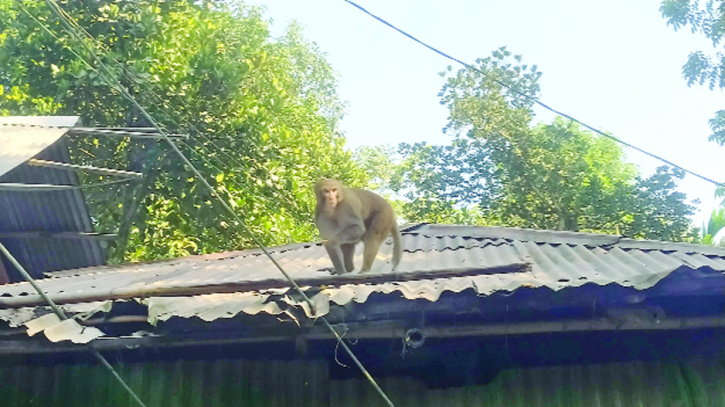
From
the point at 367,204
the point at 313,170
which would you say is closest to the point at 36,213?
the point at 367,204

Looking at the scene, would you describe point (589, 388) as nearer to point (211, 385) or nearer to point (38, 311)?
point (211, 385)

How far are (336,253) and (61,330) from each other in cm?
267

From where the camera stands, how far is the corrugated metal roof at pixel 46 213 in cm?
762

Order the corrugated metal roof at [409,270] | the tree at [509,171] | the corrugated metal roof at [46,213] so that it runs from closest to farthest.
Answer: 1. the corrugated metal roof at [409,270]
2. the corrugated metal roof at [46,213]
3. the tree at [509,171]

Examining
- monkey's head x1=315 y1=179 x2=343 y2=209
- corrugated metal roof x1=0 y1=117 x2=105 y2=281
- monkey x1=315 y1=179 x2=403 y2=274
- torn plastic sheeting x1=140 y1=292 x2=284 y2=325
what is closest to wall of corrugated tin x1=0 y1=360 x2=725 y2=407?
torn plastic sheeting x1=140 y1=292 x2=284 y2=325

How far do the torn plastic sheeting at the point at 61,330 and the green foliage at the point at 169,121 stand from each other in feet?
31.6

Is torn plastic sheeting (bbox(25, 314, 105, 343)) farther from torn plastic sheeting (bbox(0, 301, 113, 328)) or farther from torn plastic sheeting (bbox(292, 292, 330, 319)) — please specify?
torn plastic sheeting (bbox(292, 292, 330, 319))

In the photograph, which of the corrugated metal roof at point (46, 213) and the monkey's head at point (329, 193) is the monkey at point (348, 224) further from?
the corrugated metal roof at point (46, 213)

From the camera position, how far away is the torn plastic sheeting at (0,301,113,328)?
12.0 feet

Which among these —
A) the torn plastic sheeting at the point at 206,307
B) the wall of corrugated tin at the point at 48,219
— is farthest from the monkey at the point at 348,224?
the wall of corrugated tin at the point at 48,219

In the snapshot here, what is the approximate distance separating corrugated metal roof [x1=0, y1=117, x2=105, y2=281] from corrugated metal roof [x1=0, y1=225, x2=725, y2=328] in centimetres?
125

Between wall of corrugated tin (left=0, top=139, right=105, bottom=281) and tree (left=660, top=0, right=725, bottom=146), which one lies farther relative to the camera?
tree (left=660, top=0, right=725, bottom=146)

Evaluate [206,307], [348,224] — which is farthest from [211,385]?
[348,224]

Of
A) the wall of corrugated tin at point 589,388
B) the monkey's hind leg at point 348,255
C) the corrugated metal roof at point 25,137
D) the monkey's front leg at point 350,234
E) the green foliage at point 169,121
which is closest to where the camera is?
the wall of corrugated tin at point 589,388
